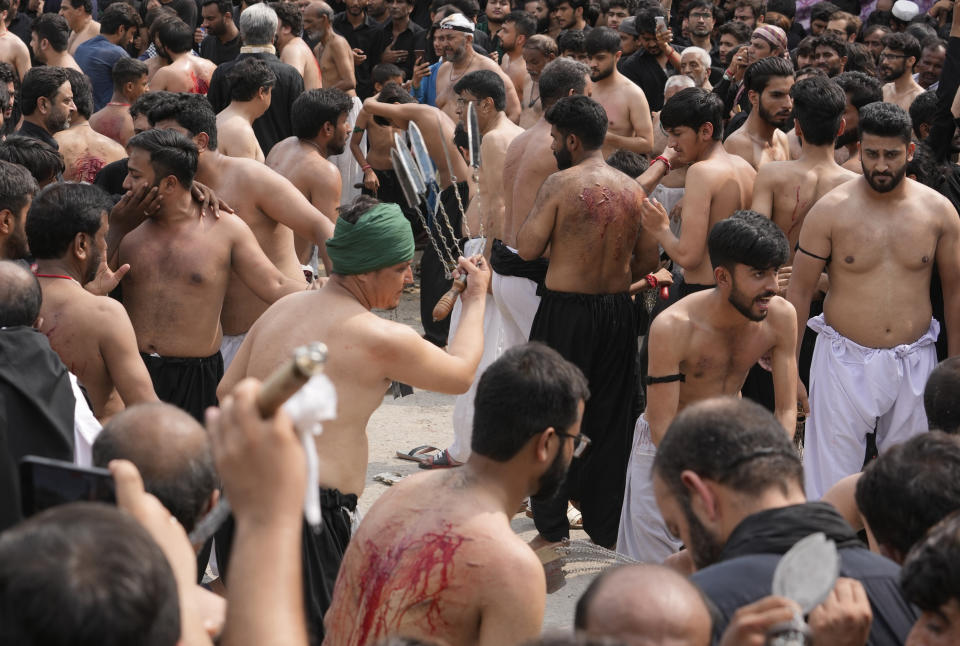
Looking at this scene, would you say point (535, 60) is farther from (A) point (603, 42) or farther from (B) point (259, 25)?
(B) point (259, 25)

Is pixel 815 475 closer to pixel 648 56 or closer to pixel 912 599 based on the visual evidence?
pixel 912 599

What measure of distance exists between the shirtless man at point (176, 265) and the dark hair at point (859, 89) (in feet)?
12.9

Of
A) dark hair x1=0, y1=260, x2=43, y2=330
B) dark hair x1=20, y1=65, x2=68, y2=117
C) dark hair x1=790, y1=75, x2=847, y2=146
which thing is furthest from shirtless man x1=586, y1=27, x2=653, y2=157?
dark hair x1=0, y1=260, x2=43, y2=330

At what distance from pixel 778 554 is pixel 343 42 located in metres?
9.89

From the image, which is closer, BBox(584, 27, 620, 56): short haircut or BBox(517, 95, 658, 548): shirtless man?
BBox(517, 95, 658, 548): shirtless man

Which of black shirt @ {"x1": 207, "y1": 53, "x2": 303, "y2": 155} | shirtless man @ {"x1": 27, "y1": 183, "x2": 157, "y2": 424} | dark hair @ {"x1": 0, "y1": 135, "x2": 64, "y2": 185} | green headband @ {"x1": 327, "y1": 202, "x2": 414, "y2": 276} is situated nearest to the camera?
green headband @ {"x1": 327, "y1": 202, "x2": 414, "y2": 276}

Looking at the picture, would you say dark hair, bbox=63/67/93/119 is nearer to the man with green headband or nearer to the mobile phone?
the man with green headband

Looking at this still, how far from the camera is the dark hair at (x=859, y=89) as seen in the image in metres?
7.16

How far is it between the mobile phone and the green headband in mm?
1780

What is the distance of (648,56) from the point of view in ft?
36.0

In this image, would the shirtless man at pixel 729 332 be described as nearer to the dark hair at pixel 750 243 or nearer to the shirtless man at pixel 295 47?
the dark hair at pixel 750 243

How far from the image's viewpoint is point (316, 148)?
22.5 feet

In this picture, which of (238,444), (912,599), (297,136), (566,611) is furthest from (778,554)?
(297,136)

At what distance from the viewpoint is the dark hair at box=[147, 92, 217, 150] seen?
18.6 ft
